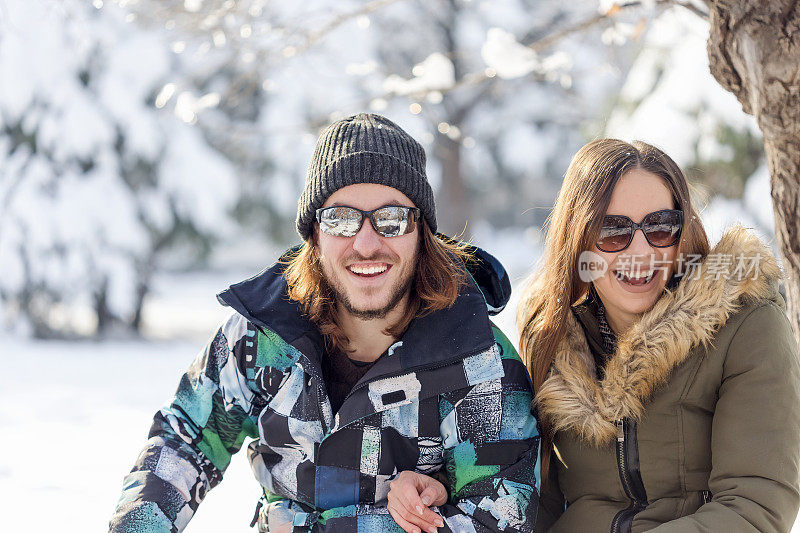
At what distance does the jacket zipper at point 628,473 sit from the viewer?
2.06m

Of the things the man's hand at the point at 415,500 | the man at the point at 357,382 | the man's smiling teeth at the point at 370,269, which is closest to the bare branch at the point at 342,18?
the man at the point at 357,382

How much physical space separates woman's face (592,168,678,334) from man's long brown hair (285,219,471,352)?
0.47 metres

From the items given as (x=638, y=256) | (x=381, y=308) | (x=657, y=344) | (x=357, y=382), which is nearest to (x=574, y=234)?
(x=638, y=256)

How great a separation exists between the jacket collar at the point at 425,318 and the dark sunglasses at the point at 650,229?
44 cm

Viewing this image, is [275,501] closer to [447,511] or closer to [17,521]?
[447,511]

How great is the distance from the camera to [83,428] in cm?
536

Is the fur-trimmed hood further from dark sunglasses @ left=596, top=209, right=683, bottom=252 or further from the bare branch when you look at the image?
the bare branch

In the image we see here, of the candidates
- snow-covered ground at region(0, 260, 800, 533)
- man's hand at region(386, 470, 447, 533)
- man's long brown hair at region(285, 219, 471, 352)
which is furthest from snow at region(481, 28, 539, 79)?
man's hand at region(386, 470, 447, 533)

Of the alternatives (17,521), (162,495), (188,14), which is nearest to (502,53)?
(188,14)

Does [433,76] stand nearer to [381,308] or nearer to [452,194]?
[381,308]

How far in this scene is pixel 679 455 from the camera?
6.65 feet

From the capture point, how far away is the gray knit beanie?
230 cm

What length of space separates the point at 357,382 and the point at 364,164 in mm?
655

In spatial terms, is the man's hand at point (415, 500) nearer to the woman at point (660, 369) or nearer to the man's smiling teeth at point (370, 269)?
the woman at point (660, 369)
